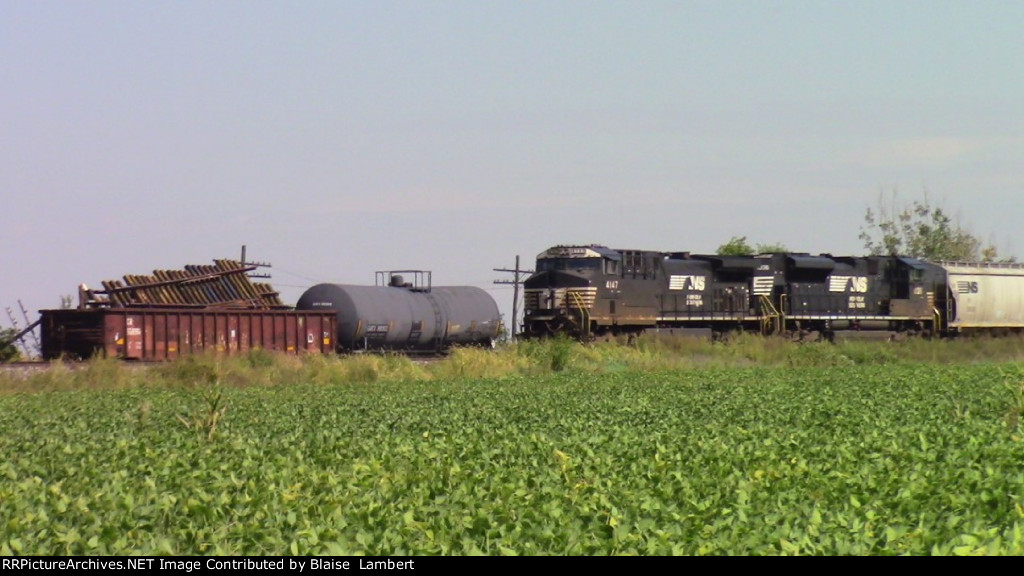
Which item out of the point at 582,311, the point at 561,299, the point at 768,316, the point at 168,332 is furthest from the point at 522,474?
the point at 768,316

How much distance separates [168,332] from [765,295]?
59.5 feet

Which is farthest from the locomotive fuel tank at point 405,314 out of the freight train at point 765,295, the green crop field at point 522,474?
the green crop field at point 522,474

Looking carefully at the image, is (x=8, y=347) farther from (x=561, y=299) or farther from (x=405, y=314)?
(x=561, y=299)

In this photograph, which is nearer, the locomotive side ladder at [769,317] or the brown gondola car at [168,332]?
the brown gondola car at [168,332]

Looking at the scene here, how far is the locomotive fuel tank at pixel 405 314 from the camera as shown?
1335 inches

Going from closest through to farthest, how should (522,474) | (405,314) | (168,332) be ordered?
1. (522,474)
2. (168,332)
3. (405,314)

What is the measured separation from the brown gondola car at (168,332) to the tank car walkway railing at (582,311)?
23.4 ft

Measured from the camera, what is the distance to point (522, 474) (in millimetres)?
8906

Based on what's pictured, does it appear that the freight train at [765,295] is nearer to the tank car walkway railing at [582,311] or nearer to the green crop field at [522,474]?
the tank car walkway railing at [582,311]

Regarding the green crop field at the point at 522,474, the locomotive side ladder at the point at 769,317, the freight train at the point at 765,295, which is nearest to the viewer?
the green crop field at the point at 522,474

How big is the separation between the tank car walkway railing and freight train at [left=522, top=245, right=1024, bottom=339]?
0.09ft
